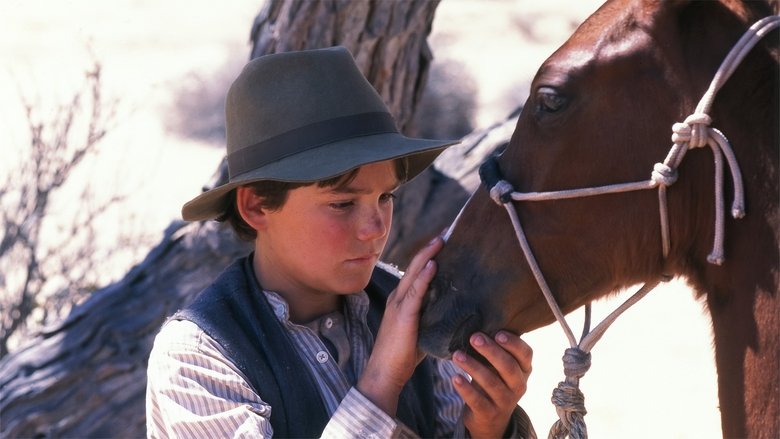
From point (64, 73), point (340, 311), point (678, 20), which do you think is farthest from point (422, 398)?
point (64, 73)

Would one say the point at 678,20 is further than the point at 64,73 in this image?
No

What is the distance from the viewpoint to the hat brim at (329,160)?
219 cm

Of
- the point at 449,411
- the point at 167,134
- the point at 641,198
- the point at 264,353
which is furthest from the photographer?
the point at 167,134

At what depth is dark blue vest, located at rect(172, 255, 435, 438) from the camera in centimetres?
221

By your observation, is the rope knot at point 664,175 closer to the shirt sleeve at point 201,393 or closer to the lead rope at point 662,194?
the lead rope at point 662,194

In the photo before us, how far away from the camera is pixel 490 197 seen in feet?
7.09

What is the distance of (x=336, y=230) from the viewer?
7.49 feet

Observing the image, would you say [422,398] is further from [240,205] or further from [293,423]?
[240,205]

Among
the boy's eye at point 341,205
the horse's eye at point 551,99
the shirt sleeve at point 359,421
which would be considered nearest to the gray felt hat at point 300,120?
the boy's eye at point 341,205

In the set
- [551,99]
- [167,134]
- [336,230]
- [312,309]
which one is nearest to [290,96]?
[336,230]

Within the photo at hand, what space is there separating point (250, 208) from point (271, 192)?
0.11m

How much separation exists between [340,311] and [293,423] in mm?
377

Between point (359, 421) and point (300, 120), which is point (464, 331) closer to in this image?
point (359, 421)

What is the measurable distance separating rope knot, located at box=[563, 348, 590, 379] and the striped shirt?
1.10 feet
